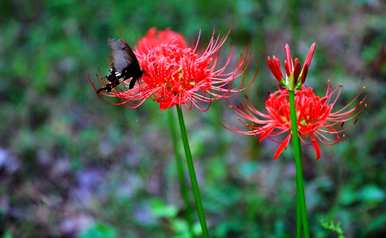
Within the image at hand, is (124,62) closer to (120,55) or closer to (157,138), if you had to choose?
(120,55)

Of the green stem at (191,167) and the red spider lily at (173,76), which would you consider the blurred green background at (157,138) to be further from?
the red spider lily at (173,76)

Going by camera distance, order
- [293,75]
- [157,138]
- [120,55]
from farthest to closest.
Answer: [157,138], [120,55], [293,75]

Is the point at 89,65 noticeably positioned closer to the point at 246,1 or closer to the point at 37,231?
the point at 246,1

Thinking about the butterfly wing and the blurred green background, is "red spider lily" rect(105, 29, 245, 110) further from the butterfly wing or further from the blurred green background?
the blurred green background

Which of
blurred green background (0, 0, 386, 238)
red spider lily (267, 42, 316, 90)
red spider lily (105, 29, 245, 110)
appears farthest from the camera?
blurred green background (0, 0, 386, 238)

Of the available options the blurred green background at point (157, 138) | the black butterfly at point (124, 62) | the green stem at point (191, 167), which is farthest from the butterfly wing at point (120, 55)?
the blurred green background at point (157, 138)

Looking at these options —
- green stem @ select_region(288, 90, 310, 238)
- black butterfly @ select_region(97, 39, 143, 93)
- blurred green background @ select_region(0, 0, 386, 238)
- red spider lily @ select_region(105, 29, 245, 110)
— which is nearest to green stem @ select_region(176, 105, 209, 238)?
red spider lily @ select_region(105, 29, 245, 110)

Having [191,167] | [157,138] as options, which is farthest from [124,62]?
[157,138]

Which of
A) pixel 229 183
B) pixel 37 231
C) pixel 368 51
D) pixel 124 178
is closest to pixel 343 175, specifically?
pixel 229 183

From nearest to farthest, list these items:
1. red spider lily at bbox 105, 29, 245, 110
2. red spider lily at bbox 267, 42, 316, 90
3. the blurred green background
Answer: red spider lily at bbox 267, 42, 316, 90 < red spider lily at bbox 105, 29, 245, 110 < the blurred green background
